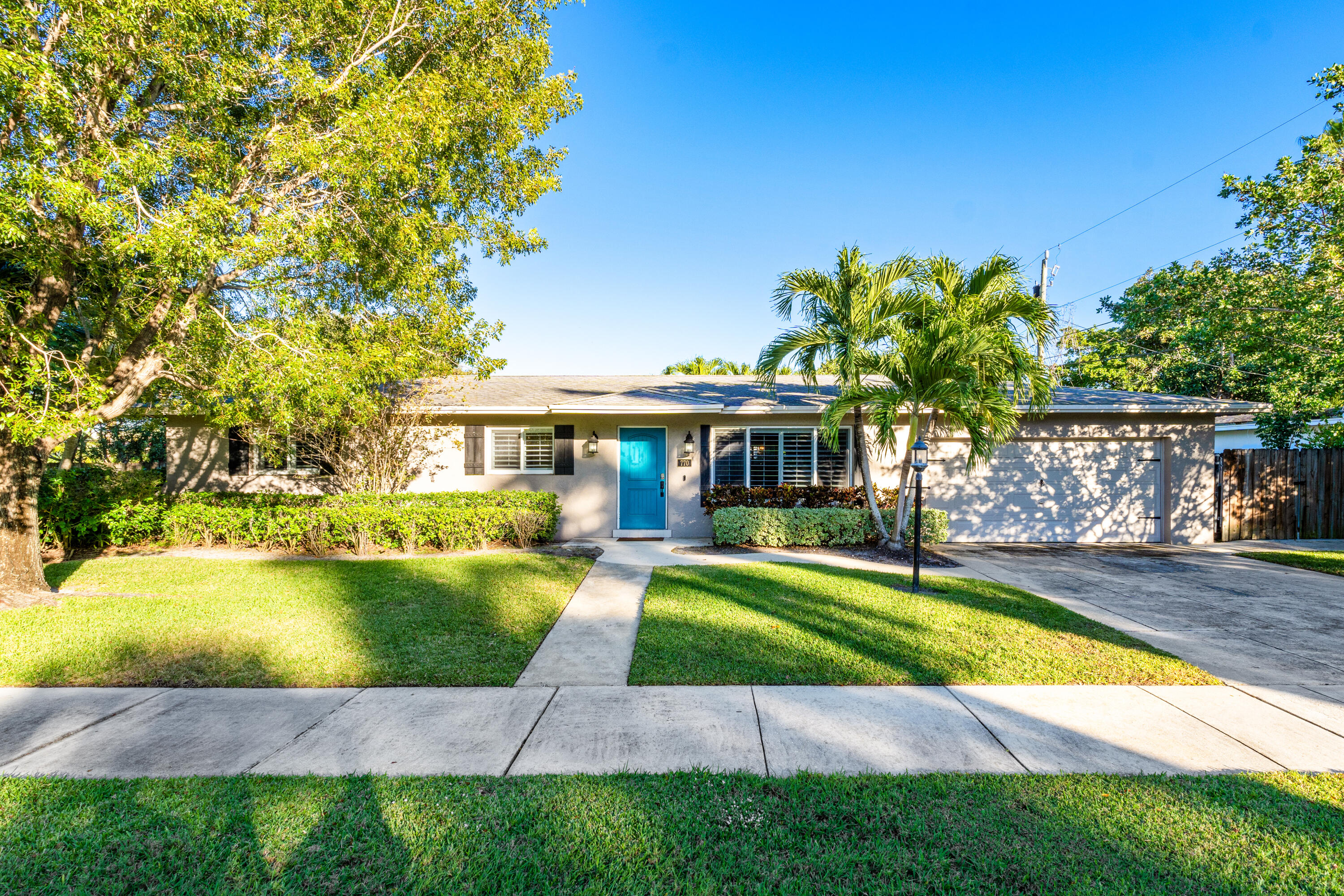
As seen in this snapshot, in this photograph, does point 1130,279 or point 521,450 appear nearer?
point 521,450

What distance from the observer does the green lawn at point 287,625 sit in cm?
406

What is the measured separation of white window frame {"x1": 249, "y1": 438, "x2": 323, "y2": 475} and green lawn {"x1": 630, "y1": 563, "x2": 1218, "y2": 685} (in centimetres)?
814

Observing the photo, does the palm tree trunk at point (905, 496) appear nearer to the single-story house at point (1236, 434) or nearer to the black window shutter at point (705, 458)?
the black window shutter at point (705, 458)

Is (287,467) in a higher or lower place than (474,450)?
lower

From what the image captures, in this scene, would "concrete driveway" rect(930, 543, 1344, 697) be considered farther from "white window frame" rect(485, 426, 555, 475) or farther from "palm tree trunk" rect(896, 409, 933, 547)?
"white window frame" rect(485, 426, 555, 475)

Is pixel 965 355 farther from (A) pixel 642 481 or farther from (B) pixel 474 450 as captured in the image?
(B) pixel 474 450

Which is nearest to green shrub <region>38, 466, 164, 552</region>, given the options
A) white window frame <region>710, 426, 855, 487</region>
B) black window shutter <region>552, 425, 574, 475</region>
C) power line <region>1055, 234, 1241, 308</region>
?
black window shutter <region>552, 425, 574, 475</region>

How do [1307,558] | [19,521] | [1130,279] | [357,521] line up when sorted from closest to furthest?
[19,521] < [1307,558] < [357,521] < [1130,279]

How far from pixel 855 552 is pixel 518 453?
6415mm

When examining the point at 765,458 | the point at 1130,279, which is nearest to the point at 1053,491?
the point at 765,458

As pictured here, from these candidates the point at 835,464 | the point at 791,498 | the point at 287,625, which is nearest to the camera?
the point at 287,625

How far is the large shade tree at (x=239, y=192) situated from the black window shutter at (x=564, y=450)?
2874 millimetres

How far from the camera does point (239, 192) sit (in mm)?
5887

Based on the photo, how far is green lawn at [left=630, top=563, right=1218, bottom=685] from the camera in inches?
158
